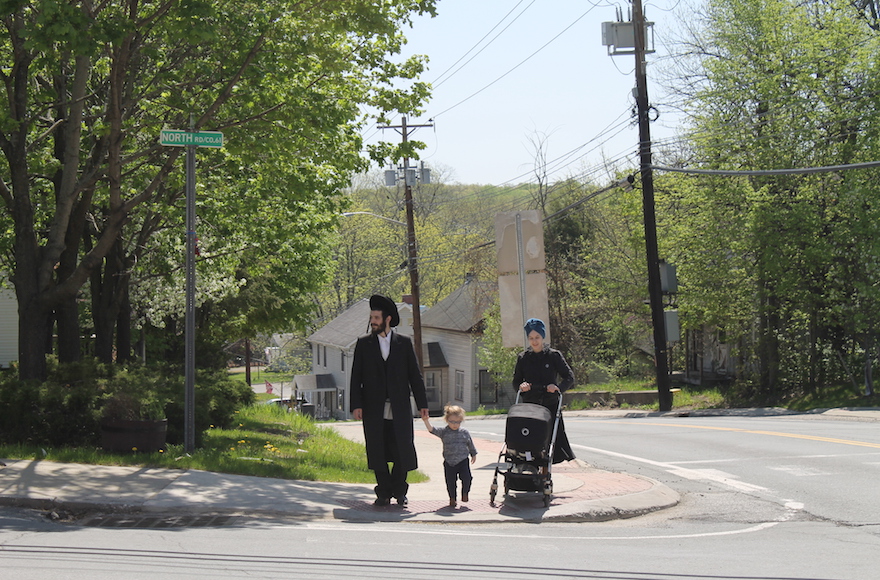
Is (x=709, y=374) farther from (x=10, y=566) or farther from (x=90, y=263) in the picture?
(x=10, y=566)

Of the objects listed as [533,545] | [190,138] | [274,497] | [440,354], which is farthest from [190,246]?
[440,354]

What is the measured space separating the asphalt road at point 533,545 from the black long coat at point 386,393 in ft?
2.83

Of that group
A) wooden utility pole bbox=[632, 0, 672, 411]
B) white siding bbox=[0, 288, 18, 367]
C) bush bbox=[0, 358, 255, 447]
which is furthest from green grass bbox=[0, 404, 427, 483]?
white siding bbox=[0, 288, 18, 367]

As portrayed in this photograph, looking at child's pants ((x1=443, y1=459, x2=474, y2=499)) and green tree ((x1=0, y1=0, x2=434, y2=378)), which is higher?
green tree ((x1=0, y1=0, x2=434, y2=378))

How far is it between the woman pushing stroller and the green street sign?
4495 millimetres

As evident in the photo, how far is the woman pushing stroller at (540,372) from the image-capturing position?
941cm

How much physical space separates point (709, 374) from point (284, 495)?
31.1m

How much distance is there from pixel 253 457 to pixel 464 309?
114 ft

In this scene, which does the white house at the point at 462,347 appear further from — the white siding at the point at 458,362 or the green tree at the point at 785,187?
the green tree at the point at 785,187

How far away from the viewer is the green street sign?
36.0 feet

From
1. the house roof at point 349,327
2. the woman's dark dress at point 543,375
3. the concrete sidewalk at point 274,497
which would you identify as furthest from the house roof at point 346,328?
the woman's dark dress at point 543,375

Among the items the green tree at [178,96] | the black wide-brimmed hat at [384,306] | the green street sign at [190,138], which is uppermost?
the green tree at [178,96]

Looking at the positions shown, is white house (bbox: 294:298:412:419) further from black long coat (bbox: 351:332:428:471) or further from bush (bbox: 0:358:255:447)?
black long coat (bbox: 351:332:428:471)

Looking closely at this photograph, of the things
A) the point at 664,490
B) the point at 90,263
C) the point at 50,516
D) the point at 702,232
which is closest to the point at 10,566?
the point at 50,516
